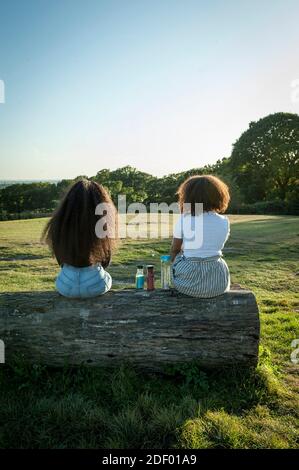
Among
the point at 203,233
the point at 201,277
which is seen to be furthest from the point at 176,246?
the point at 201,277

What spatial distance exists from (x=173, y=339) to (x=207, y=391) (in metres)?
0.63

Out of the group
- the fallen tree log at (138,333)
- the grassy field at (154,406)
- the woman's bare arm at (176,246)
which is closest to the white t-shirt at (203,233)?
the woman's bare arm at (176,246)

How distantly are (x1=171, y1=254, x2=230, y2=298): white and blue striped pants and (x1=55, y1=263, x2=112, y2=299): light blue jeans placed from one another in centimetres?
88

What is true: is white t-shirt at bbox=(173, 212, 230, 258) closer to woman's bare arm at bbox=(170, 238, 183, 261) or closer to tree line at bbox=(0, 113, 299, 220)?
woman's bare arm at bbox=(170, 238, 183, 261)

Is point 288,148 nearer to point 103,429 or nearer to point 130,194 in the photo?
point 130,194

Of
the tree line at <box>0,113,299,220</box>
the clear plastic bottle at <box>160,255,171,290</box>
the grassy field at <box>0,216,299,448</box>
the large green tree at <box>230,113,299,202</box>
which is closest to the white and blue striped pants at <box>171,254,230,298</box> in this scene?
A: the clear plastic bottle at <box>160,255,171,290</box>

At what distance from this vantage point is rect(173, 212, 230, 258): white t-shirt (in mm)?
4270

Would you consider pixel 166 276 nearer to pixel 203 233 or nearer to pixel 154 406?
pixel 203 233

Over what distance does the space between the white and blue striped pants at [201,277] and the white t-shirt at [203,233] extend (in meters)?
0.09

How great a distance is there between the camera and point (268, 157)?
37375 millimetres

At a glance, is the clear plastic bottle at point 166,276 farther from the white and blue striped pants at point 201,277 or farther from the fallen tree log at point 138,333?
the fallen tree log at point 138,333

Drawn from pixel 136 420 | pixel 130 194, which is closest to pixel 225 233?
pixel 136 420

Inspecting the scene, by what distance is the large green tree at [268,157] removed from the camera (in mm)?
36281
